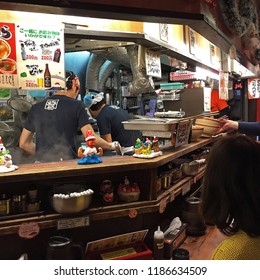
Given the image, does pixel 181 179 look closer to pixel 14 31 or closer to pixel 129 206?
pixel 129 206

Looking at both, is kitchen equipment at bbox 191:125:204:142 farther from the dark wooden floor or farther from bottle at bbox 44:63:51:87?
bottle at bbox 44:63:51:87

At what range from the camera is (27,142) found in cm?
303

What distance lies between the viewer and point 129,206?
Result: 200 centimetres

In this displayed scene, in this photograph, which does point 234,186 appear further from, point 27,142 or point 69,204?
Answer: point 27,142

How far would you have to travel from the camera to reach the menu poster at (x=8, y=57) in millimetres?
2508

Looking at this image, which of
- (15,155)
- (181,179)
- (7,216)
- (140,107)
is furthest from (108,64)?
(7,216)

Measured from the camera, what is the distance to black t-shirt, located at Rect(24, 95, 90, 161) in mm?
2854

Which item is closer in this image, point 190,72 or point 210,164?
point 210,164

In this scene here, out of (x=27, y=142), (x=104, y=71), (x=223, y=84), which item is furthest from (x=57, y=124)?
(x=104, y=71)

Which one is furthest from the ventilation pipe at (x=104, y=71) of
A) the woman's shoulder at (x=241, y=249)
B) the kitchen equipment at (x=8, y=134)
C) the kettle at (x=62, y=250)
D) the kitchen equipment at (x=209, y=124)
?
the woman's shoulder at (x=241, y=249)

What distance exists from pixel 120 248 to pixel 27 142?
58.6 inches

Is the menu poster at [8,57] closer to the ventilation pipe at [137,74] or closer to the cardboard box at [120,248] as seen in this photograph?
the ventilation pipe at [137,74]

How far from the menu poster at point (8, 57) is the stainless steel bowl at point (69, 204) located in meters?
1.24
